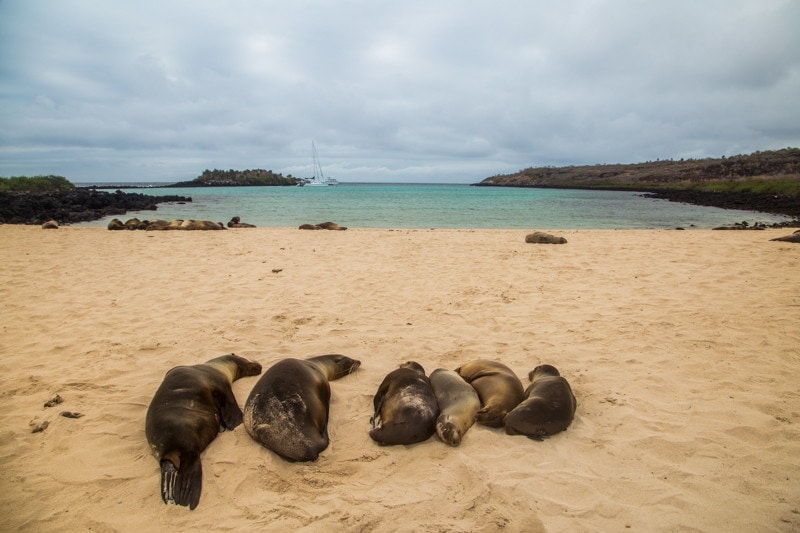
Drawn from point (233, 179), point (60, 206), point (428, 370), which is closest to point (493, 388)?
point (428, 370)

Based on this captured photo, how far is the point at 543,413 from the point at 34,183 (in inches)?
2381

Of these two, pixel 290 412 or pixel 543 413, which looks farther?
pixel 543 413

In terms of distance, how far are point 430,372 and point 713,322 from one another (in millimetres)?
5070

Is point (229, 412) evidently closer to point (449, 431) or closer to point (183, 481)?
point (183, 481)

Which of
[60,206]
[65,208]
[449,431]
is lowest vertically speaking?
[449,431]

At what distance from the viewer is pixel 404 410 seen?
162 inches

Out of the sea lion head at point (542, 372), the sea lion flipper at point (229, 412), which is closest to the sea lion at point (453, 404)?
the sea lion head at point (542, 372)

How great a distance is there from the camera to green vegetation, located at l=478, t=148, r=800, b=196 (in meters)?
46.3

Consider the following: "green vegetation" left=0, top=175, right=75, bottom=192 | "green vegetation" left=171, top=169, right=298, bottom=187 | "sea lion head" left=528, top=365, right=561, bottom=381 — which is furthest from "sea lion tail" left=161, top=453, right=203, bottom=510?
"green vegetation" left=171, top=169, right=298, bottom=187

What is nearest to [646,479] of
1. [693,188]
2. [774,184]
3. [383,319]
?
[383,319]

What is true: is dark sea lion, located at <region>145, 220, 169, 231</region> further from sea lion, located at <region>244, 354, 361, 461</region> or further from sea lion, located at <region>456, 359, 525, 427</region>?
sea lion, located at <region>456, 359, 525, 427</region>

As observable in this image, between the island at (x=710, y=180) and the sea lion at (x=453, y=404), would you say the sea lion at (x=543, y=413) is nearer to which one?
the sea lion at (x=453, y=404)

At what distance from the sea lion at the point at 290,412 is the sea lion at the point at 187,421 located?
366 millimetres

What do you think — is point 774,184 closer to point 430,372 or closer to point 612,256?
point 612,256
